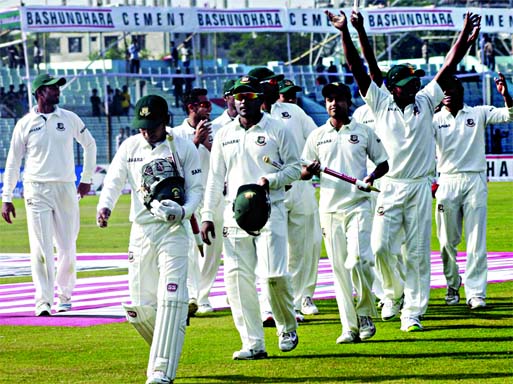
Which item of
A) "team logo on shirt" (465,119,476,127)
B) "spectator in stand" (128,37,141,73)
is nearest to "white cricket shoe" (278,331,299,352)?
"team logo on shirt" (465,119,476,127)

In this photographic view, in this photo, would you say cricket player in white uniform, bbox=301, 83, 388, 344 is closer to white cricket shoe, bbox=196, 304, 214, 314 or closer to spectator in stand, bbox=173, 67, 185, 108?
white cricket shoe, bbox=196, 304, 214, 314

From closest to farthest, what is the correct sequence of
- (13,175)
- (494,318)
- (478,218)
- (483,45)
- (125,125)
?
(494,318) → (478,218) → (13,175) → (125,125) → (483,45)

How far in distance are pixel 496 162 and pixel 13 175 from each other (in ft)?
81.3

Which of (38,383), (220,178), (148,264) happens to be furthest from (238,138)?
(38,383)

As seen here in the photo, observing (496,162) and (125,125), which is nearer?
(496,162)

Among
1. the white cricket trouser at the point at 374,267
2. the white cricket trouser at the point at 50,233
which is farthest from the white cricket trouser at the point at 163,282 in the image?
the white cricket trouser at the point at 50,233

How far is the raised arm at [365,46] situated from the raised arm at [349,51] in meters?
0.09

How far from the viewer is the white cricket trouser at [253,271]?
10.8m

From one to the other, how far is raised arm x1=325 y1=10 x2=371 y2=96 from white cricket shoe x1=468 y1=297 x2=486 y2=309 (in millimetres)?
3130

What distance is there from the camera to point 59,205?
15.1 m

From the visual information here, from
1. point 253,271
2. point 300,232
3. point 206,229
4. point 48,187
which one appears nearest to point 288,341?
point 253,271

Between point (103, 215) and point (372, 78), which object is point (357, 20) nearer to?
point (372, 78)

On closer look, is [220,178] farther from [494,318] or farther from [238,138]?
[494,318]

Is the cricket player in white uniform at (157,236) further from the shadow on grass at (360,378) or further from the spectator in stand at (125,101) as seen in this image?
the spectator in stand at (125,101)
